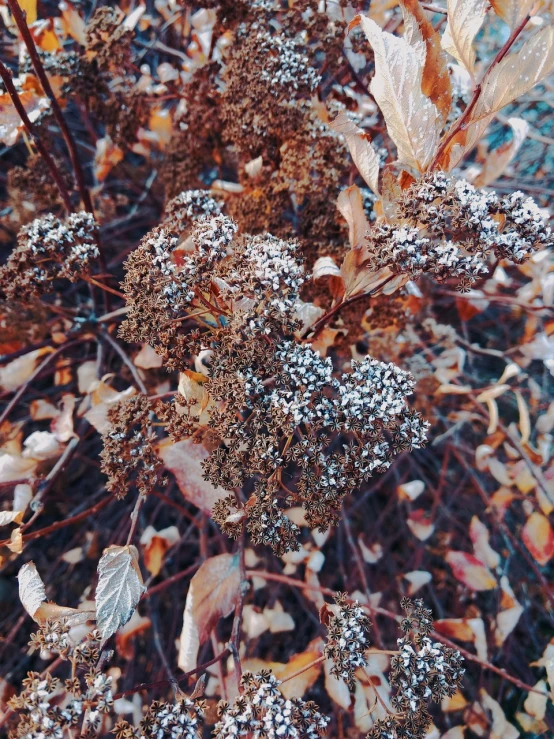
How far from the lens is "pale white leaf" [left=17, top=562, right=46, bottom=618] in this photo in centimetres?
91

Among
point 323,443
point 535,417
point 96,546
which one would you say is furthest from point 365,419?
point 535,417

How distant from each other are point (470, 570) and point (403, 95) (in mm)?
1341

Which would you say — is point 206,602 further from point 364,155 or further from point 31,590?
point 364,155

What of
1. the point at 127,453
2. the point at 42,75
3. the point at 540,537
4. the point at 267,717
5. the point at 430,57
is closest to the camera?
the point at 267,717

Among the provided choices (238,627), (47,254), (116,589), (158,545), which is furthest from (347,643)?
Result: (47,254)

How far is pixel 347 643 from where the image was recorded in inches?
32.8

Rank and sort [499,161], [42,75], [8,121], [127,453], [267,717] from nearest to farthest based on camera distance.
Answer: [267,717] < [127,453] < [42,75] < [8,121] < [499,161]

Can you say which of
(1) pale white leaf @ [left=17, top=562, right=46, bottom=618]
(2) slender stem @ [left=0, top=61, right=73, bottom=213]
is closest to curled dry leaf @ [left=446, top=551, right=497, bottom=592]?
(1) pale white leaf @ [left=17, top=562, right=46, bottom=618]

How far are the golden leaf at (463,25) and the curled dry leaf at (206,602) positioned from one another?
3.40 ft

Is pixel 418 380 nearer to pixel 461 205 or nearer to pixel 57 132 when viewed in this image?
pixel 461 205

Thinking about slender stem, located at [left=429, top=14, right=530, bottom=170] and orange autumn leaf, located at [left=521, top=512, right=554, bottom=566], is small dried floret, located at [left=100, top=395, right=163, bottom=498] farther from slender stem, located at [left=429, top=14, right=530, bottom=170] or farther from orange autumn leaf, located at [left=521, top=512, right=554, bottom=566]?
orange autumn leaf, located at [left=521, top=512, right=554, bottom=566]

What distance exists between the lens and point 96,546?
1933 mm

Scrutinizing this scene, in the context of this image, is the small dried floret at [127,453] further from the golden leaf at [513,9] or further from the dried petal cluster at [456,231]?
the golden leaf at [513,9]

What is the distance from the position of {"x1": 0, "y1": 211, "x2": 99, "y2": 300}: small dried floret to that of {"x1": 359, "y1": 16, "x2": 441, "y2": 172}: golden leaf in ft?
1.92
